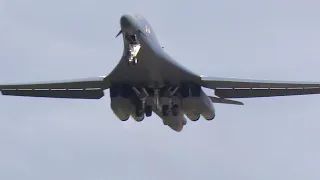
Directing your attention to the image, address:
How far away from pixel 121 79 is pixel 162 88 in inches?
102

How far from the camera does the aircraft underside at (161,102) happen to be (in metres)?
64.3

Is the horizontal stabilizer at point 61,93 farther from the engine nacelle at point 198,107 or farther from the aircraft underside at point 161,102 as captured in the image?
the engine nacelle at point 198,107

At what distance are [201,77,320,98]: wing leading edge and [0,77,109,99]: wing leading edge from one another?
22.8 feet

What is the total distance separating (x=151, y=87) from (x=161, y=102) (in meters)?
1.32

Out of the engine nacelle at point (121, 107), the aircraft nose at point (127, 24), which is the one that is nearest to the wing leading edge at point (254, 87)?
the engine nacelle at point (121, 107)

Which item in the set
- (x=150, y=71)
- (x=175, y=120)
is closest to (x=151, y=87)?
(x=150, y=71)

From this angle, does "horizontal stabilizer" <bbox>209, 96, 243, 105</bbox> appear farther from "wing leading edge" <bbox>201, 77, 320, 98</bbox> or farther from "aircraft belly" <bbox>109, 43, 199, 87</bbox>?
"aircraft belly" <bbox>109, 43, 199, 87</bbox>

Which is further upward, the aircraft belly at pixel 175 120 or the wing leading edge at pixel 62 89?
the wing leading edge at pixel 62 89

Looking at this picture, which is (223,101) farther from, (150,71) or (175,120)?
(150,71)

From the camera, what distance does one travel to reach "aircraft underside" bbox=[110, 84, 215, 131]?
211 feet

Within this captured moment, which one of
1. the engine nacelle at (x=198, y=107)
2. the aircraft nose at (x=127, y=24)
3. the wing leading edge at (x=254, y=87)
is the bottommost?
the engine nacelle at (x=198, y=107)

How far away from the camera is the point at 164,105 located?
64.9m

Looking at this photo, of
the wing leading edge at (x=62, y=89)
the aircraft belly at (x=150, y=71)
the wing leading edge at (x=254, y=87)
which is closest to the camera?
the aircraft belly at (x=150, y=71)

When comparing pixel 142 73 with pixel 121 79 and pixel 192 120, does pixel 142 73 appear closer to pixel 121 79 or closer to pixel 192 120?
pixel 121 79
